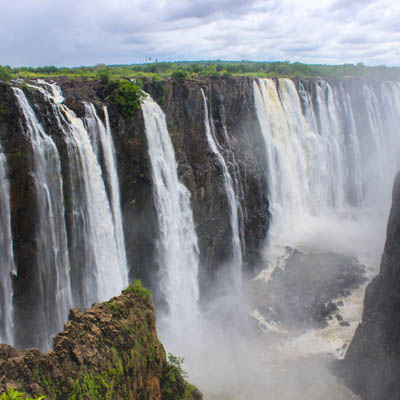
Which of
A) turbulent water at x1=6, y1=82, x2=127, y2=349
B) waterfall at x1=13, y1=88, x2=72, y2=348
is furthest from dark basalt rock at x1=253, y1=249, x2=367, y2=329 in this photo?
waterfall at x1=13, y1=88, x2=72, y2=348

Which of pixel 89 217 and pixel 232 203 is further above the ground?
pixel 89 217

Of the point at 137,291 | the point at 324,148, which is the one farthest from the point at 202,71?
the point at 137,291

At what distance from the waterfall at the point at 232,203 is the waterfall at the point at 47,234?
42.6 feet

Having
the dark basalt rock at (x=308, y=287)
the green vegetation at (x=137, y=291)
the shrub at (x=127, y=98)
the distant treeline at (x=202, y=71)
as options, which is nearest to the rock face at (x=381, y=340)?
the dark basalt rock at (x=308, y=287)

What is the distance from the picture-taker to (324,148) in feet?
125

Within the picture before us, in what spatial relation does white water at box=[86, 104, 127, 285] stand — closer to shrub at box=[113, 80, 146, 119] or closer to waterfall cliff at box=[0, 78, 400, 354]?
waterfall cliff at box=[0, 78, 400, 354]

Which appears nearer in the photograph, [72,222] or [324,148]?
[72,222]

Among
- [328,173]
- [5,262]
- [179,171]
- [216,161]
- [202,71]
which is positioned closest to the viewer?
[5,262]

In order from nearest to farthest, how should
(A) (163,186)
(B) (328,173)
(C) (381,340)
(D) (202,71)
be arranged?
(C) (381,340) < (A) (163,186) < (D) (202,71) < (B) (328,173)

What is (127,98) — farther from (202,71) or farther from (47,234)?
(202,71)

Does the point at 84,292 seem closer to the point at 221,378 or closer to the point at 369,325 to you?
the point at 221,378

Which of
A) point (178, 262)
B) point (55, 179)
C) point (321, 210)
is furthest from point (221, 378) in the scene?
point (321, 210)

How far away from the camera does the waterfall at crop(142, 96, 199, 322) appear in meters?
21.4

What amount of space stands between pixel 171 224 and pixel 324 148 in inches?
→ 869
